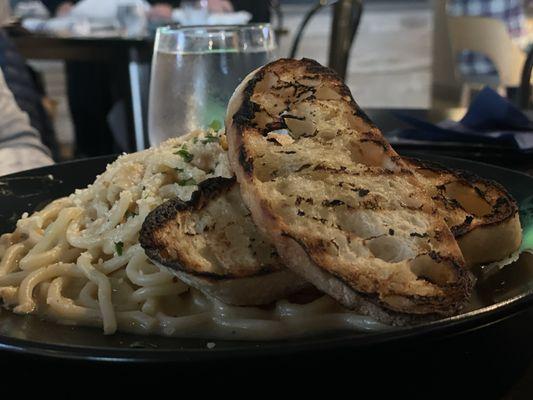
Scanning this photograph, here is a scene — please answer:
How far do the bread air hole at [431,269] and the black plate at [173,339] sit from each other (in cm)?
5

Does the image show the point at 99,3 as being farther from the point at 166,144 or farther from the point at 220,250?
the point at 220,250

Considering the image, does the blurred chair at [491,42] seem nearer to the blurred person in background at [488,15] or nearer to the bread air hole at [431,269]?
the blurred person in background at [488,15]

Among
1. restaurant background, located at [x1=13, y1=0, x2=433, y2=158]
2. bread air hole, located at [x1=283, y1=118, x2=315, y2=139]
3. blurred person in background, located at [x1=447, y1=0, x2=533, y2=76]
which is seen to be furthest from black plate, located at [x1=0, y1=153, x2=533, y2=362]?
restaurant background, located at [x1=13, y1=0, x2=433, y2=158]

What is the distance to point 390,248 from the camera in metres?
0.61

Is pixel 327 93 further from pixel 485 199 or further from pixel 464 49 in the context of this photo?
pixel 464 49

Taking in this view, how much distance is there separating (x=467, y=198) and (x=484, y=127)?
2.09 ft

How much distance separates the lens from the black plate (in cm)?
46

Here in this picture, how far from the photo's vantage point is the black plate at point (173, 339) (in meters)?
0.46

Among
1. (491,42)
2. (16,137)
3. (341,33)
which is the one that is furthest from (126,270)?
(491,42)

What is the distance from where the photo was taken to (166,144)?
96 centimetres

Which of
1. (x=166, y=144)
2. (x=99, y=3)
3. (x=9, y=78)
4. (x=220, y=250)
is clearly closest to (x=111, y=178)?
(x=166, y=144)

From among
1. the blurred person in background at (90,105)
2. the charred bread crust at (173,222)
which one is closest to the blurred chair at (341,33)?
the charred bread crust at (173,222)

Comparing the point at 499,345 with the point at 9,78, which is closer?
the point at 499,345

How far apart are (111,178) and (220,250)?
1.20 ft
